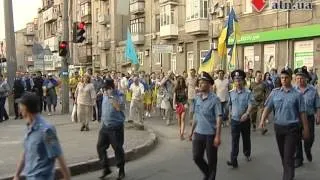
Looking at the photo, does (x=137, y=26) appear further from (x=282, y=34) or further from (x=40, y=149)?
(x=40, y=149)

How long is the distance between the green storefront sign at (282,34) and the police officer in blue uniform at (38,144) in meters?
20.5

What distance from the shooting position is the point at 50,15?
312 feet

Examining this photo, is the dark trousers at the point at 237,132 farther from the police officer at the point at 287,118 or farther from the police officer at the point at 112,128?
the police officer at the point at 112,128

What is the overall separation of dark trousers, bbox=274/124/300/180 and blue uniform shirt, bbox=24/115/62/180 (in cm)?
392

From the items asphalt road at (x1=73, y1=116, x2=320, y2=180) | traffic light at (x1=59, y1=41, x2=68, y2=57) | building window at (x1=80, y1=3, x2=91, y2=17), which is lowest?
asphalt road at (x1=73, y1=116, x2=320, y2=180)

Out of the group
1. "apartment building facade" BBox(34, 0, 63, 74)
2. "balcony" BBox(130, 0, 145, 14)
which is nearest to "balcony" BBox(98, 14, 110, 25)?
"balcony" BBox(130, 0, 145, 14)

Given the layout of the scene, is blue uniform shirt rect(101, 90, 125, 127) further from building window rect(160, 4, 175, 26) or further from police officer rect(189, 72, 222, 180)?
building window rect(160, 4, 175, 26)

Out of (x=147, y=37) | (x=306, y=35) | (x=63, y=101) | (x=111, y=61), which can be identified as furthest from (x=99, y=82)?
(x=111, y=61)

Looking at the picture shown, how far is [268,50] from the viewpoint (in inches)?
1247

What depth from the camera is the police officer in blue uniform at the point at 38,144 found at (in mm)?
5027

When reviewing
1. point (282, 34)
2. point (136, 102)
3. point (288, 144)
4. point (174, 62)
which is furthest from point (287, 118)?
point (174, 62)

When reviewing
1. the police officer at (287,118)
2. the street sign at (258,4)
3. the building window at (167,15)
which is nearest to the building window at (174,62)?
the building window at (167,15)

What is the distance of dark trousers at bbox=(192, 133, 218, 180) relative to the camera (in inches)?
310

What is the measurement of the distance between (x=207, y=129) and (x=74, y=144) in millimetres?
5497
